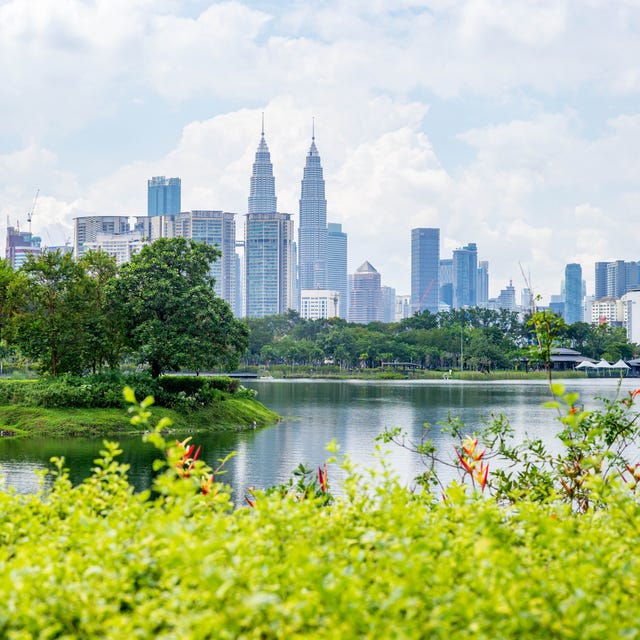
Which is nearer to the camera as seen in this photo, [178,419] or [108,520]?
[108,520]

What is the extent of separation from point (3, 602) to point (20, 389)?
1054 inches

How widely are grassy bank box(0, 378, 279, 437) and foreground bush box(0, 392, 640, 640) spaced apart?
76.1ft

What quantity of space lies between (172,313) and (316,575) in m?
28.2

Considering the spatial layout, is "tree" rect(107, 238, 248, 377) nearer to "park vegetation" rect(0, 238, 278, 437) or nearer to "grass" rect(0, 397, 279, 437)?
"park vegetation" rect(0, 238, 278, 437)

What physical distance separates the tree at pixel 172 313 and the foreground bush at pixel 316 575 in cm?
2542

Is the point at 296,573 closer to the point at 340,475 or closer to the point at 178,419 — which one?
the point at 340,475

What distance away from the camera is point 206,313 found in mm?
31172

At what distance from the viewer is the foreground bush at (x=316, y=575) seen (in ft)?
11.5

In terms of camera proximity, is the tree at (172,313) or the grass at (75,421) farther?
the tree at (172,313)

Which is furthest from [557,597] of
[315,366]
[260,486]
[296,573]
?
[315,366]

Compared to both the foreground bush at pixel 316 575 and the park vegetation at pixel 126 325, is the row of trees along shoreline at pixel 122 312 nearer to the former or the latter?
the park vegetation at pixel 126 325

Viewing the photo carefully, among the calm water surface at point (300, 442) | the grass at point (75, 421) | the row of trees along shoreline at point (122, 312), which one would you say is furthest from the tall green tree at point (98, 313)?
the calm water surface at point (300, 442)

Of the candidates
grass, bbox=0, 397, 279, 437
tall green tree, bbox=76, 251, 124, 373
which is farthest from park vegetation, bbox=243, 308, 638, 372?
grass, bbox=0, 397, 279, 437

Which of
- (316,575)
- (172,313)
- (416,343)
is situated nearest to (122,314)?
(172,313)
